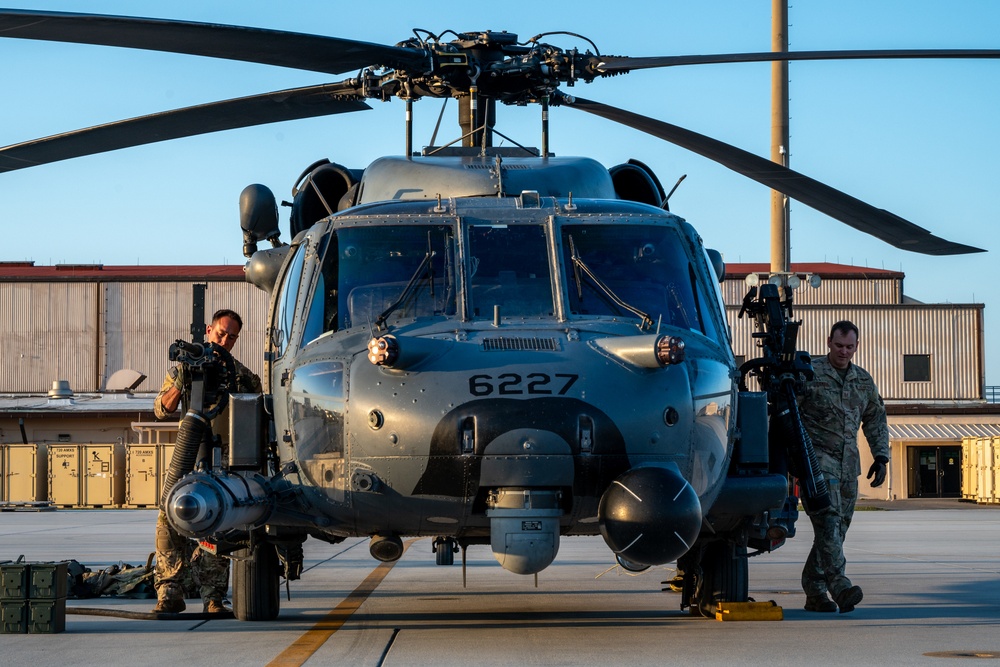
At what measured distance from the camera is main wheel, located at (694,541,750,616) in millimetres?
8609

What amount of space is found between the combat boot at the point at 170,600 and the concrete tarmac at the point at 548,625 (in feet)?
0.95

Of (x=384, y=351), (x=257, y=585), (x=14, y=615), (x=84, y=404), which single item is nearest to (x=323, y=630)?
(x=257, y=585)

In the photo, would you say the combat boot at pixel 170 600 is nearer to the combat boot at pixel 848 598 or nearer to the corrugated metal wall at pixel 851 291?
the combat boot at pixel 848 598

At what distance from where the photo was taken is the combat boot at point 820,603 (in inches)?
368

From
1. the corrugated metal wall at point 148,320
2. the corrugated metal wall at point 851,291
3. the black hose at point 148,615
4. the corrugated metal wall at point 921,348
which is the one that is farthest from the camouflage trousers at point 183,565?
the corrugated metal wall at point 851,291

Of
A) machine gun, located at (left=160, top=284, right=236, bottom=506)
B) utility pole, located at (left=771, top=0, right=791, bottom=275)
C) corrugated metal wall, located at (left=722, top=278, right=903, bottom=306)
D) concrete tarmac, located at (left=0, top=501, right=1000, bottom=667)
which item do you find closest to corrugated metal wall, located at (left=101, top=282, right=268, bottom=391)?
corrugated metal wall, located at (left=722, top=278, right=903, bottom=306)

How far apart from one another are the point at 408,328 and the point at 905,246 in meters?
3.96

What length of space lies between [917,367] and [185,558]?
42.9 metres

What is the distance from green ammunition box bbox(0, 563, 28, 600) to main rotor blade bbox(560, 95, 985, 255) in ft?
17.0

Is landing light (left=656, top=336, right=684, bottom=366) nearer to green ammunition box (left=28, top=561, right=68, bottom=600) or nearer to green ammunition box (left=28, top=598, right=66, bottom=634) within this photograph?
green ammunition box (left=28, top=561, right=68, bottom=600)

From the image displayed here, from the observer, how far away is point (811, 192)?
9.21 meters

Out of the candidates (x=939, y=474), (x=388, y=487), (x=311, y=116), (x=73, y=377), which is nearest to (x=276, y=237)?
(x=311, y=116)

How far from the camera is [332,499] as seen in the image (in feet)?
23.1

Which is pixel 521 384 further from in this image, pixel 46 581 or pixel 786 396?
pixel 46 581
